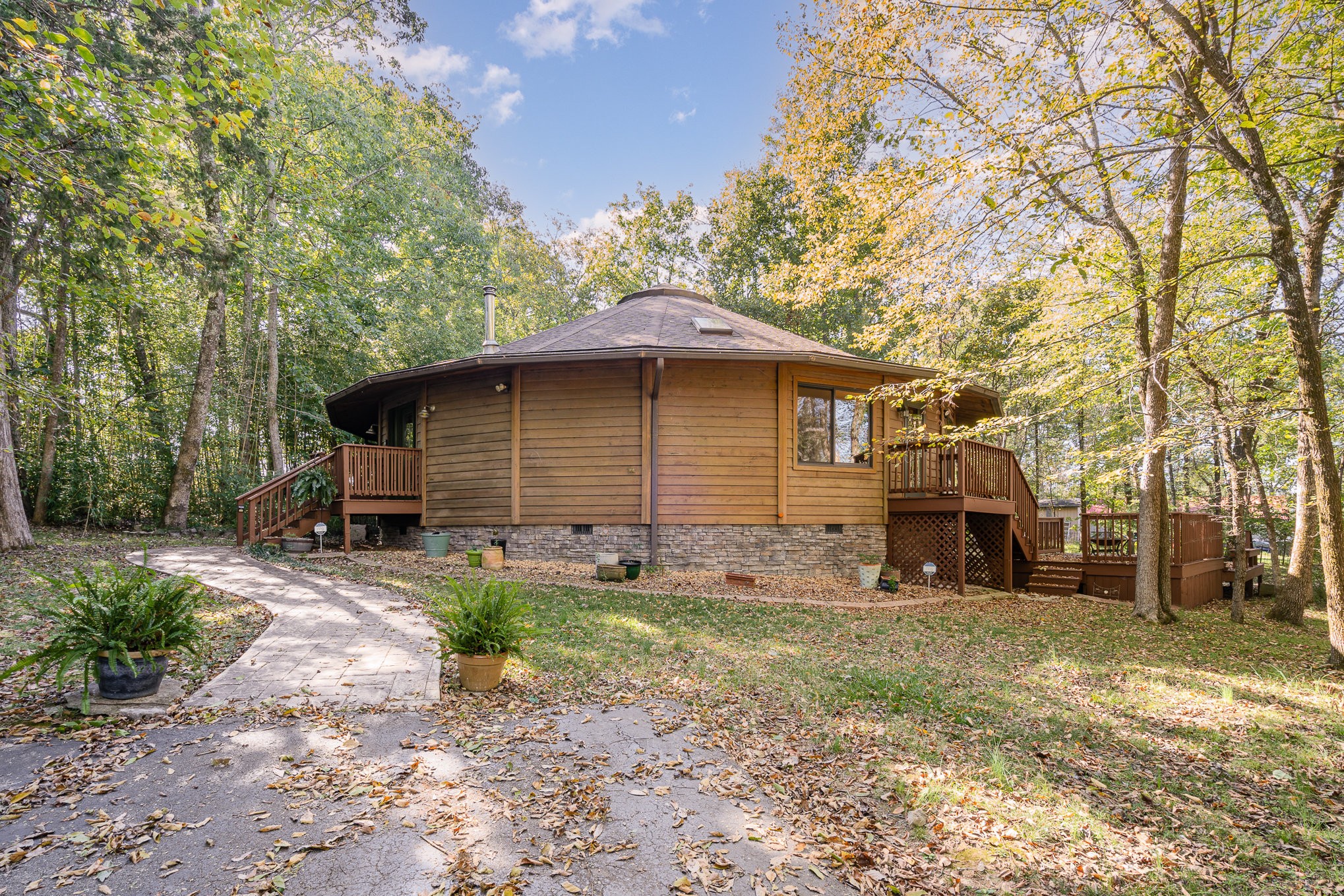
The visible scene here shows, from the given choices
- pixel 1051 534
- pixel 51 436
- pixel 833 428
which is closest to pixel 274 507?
pixel 51 436

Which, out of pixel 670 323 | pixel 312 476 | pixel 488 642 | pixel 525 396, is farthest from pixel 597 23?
pixel 488 642

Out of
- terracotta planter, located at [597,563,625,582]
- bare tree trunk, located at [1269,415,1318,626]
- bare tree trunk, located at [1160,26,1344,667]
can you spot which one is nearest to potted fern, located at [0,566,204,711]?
terracotta planter, located at [597,563,625,582]

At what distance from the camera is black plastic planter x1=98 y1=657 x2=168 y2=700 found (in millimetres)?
3402

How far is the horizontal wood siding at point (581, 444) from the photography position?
32.3 feet

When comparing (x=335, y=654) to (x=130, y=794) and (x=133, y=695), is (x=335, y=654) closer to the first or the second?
(x=133, y=695)

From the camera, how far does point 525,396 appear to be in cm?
1025

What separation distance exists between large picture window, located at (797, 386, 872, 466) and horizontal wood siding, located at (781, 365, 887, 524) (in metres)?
0.14

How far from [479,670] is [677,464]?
19.8ft

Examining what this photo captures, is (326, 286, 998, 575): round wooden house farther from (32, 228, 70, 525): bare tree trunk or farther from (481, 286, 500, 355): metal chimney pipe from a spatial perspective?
(32, 228, 70, 525): bare tree trunk

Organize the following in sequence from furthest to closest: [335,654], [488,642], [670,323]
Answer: [670,323] < [335,654] < [488,642]

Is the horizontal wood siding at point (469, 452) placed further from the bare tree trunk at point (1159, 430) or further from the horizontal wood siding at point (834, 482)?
the bare tree trunk at point (1159, 430)

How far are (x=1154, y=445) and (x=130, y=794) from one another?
9468 millimetres

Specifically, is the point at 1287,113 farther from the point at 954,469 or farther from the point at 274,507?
the point at 274,507

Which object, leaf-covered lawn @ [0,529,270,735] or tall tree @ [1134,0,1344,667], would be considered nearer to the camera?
leaf-covered lawn @ [0,529,270,735]
